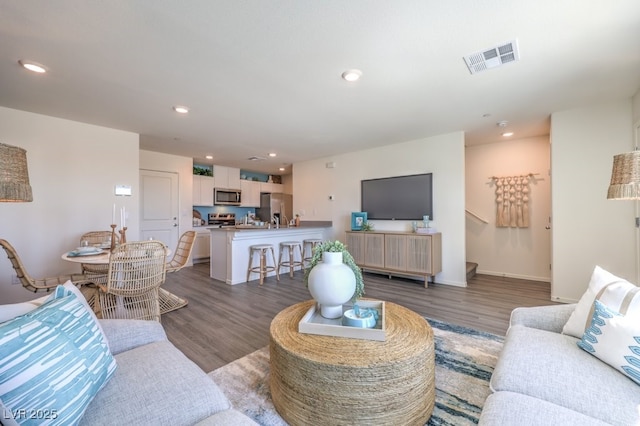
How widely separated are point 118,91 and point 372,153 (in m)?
4.12

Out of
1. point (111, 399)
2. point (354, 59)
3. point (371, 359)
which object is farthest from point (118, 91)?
point (371, 359)

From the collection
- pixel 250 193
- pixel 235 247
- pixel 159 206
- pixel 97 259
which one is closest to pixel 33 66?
pixel 97 259

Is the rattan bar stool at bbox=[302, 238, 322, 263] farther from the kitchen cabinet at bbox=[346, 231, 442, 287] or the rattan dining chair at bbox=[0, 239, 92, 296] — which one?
the rattan dining chair at bbox=[0, 239, 92, 296]

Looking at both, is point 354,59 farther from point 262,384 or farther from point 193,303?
point 193,303

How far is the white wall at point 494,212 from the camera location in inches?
183

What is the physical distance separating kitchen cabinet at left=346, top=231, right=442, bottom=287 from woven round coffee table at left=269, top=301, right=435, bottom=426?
3018 mm

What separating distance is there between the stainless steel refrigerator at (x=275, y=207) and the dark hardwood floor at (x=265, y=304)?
289cm

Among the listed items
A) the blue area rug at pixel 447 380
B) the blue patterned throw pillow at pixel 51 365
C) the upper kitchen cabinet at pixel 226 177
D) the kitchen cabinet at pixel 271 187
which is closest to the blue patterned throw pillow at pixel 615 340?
the blue area rug at pixel 447 380

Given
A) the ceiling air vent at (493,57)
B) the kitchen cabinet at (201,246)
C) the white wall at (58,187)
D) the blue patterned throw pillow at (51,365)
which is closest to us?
the blue patterned throw pillow at (51,365)

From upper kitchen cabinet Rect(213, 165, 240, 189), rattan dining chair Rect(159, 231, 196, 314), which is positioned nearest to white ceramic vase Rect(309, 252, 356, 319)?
rattan dining chair Rect(159, 231, 196, 314)

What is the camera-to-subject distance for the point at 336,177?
19.9 feet

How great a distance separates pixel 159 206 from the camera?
5797mm

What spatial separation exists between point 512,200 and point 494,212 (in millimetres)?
365

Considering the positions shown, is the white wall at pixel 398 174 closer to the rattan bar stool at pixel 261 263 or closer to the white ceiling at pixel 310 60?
the white ceiling at pixel 310 60
